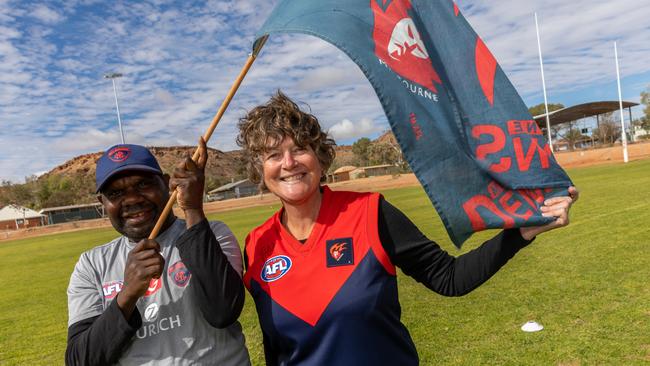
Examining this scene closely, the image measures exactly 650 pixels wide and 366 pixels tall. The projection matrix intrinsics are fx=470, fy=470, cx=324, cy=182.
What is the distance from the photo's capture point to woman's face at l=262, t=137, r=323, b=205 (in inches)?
95.0

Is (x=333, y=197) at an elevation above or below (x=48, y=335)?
above

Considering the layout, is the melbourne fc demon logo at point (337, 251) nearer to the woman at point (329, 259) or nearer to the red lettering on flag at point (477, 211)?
the woman at point (329, 259)

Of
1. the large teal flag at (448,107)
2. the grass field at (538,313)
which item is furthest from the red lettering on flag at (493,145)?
the grass field at (538,313)

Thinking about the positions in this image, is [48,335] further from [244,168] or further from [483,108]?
[483,108]

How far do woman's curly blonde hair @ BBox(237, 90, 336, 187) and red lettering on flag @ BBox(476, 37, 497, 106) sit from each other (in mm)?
872

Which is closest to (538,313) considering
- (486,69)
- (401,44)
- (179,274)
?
(486,69)

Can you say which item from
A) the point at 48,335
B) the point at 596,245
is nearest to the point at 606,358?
the point at 596,245

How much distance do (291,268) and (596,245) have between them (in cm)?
872

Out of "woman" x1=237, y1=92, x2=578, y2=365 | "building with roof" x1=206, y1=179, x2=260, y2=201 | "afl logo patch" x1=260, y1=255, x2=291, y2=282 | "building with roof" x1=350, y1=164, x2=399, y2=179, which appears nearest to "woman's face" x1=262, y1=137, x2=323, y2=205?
"woman" x1=237, y1=92, x2=578, y2=365

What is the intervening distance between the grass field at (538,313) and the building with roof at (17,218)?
284 feet

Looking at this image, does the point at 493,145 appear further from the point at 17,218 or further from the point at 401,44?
the point at 17,218

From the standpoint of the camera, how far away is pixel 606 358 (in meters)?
4.35

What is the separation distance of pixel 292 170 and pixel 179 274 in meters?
0.78

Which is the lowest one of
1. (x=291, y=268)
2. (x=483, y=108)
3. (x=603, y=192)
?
(x=603, y=192)
